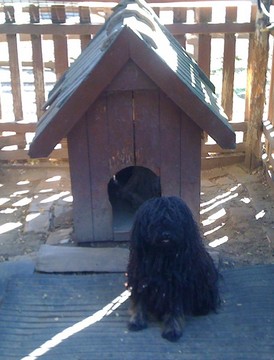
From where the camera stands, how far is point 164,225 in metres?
3.06

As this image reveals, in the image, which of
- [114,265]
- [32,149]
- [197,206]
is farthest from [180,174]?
[32,149]

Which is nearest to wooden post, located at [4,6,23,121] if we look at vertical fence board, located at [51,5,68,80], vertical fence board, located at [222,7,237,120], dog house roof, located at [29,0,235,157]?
vertical fence board, located at [51,5,68,80]

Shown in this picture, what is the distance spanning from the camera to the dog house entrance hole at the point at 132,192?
4620mm

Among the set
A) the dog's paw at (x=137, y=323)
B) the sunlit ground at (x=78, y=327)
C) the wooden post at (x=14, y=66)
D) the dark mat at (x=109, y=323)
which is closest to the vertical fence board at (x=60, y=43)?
the wooden post at (x=14, y=66)

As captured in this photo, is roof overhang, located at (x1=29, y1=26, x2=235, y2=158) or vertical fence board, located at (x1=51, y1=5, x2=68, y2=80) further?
vertical fence board, located at (x1=51, y1=5, x2=68, y2=80)

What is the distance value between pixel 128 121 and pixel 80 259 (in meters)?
1.00

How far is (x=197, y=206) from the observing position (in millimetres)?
4254

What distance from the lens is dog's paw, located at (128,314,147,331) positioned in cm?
330

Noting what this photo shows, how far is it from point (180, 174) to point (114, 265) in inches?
30.8

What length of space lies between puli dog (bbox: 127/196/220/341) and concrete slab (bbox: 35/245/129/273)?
0.58m

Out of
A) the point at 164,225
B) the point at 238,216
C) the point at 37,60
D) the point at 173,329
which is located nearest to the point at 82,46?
the point at 37,60

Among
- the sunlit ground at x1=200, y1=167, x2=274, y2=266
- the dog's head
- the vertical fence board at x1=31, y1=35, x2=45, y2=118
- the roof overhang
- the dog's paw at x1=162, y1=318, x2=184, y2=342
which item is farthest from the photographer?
the vertical fence board at x1=31, y1=35, x2=45, y2=118

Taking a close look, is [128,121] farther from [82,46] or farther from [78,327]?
[82,46]

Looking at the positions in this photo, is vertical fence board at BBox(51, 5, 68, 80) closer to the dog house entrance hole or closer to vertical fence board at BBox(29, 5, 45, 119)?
vertical fence board at BBox(29, 5, 45, 119)
